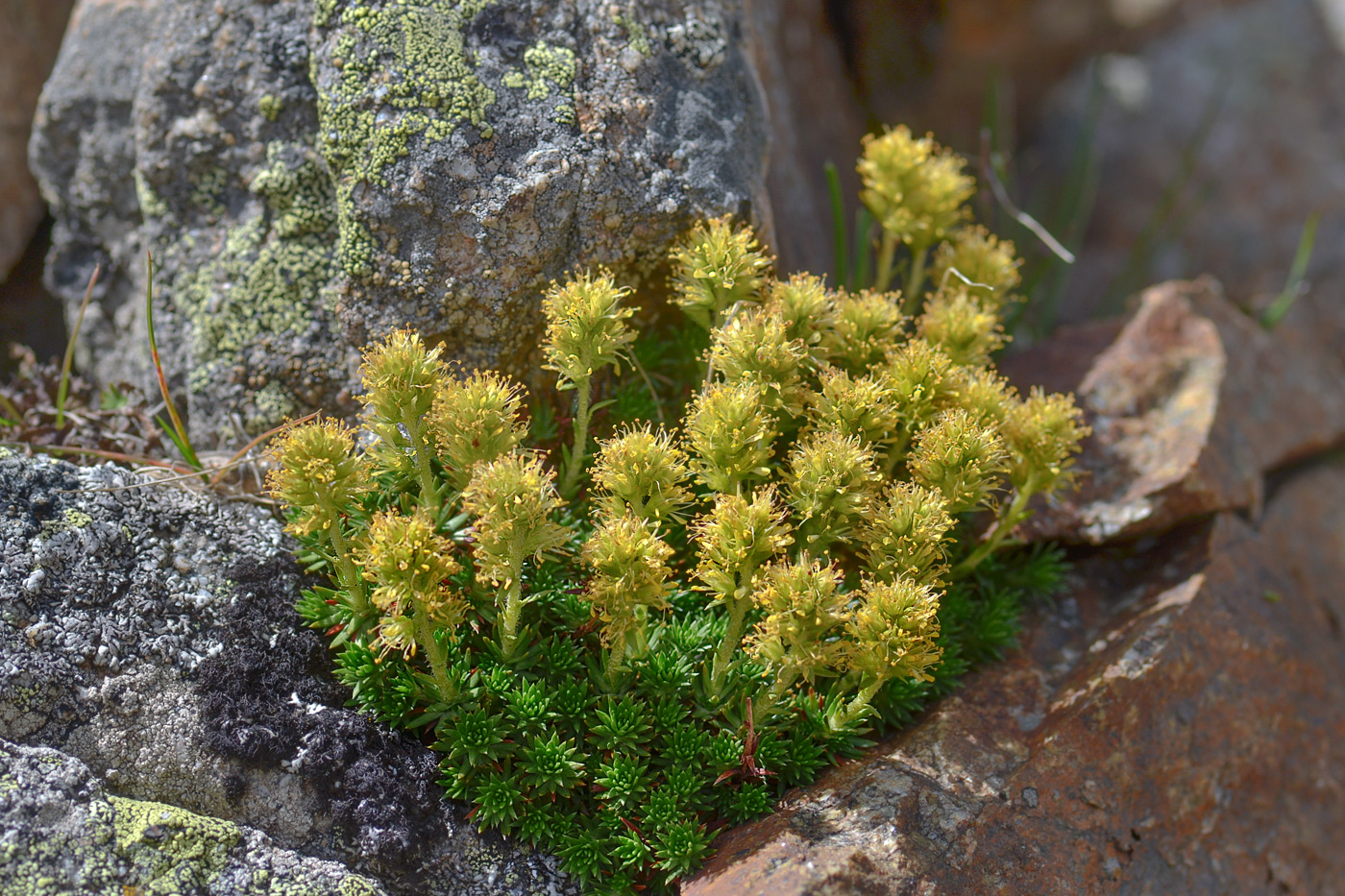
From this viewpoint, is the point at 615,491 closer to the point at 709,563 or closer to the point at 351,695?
the point at 709,563

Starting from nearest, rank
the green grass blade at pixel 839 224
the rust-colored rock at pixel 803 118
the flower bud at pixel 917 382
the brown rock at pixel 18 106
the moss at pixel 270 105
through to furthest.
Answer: the flower bud at pixel 917 382, the moss at pixel 270 105, the green grass blade at pixel 839 224, the rust-colored rock at pixel 803 118, the brown rock at pixel 18 106

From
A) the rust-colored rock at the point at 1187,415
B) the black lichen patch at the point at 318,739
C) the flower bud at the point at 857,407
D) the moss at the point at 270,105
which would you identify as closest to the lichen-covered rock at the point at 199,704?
the black lichen patch at the point at 318,739

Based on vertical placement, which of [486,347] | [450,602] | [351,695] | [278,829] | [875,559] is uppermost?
[486,347]

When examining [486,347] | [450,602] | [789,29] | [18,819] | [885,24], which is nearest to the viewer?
[18,819]

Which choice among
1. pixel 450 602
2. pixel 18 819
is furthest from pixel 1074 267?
pixel 18 819

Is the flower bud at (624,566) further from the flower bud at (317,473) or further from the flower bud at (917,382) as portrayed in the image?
the flower bud at (917,382)

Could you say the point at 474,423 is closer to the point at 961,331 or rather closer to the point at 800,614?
the point at 800,614

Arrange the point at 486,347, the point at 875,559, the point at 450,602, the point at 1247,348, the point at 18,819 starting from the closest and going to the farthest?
the point at 18,819
the point at 450,602
the point at 875,559
the point at 486,347
the point at 1247,348
